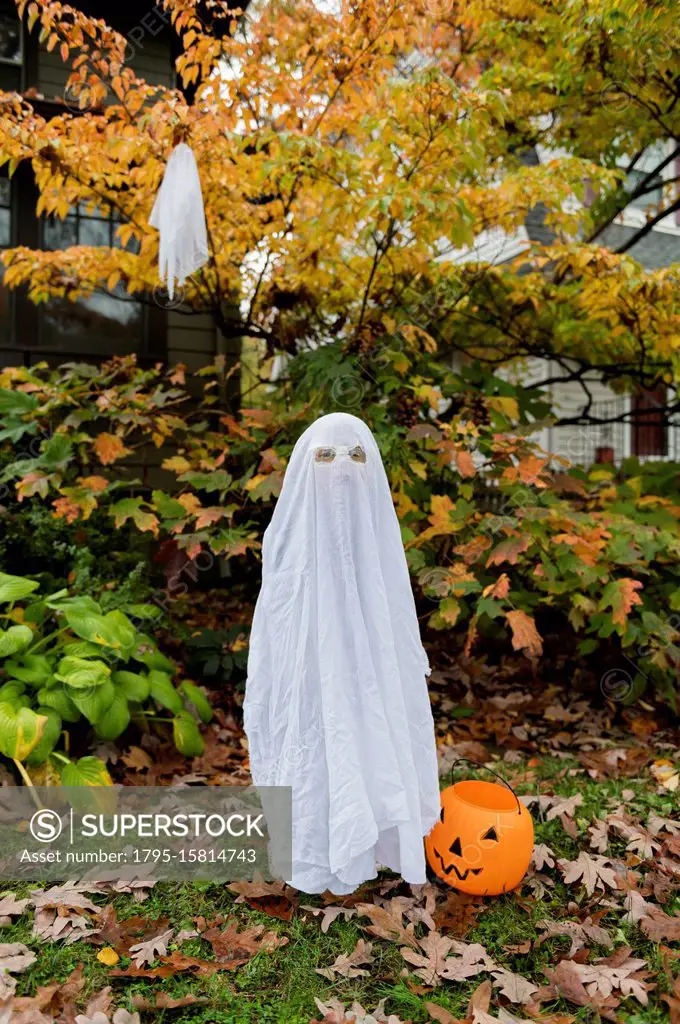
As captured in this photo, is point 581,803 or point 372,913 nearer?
point 372,913

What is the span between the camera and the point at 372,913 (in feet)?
8.05

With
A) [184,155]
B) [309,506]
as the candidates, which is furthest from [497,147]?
[309,506]

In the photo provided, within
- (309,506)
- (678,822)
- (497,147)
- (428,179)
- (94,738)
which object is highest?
(497,147)

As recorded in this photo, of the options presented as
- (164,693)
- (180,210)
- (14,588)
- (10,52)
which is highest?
(10,52)

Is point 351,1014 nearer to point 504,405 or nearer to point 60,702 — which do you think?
point 60,702

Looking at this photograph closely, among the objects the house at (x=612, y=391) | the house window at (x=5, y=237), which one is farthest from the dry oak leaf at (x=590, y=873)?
the house at (x=612, y=391)

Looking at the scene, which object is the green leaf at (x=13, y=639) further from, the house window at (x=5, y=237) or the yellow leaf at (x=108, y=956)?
the house window at (x=5, y=237)

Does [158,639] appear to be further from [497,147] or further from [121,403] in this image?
[497,147]

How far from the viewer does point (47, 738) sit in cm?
301

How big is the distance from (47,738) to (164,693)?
2.04 feet

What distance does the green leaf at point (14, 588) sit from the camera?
10.9 ft

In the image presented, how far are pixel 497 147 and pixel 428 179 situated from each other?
2.39m

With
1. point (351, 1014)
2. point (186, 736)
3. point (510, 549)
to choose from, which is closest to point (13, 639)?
point (186, 736)

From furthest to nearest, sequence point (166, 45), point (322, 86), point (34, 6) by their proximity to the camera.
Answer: point (166, 45)
point (322, 86)
point (34, 6)
